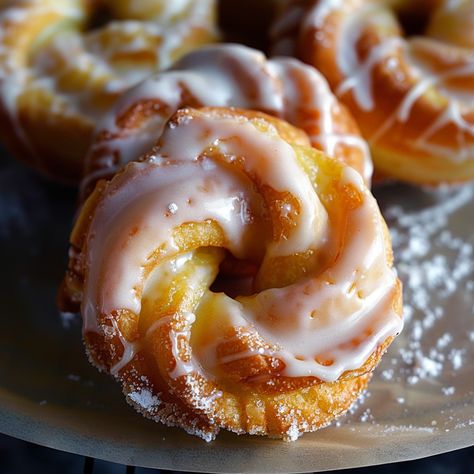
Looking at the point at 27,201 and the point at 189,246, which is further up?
the point at 189,246

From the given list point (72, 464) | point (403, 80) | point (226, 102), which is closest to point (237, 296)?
point (226, 102)

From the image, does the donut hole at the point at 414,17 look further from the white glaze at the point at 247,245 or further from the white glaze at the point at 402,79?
the white glaze at the point at 247,245

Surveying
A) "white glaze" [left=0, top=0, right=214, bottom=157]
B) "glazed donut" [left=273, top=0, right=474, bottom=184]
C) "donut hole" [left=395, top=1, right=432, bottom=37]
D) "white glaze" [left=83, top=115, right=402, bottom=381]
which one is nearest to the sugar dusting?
"glazed donut" [left=273, top=0, right=474, bottom=184]

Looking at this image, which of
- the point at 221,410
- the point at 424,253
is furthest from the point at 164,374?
the point at 424,253

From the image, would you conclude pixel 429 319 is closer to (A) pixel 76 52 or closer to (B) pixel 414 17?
(B) pixel 414 17

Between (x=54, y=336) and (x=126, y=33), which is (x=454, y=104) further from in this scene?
(x=54, y=336)

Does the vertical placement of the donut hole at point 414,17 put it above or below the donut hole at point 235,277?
above

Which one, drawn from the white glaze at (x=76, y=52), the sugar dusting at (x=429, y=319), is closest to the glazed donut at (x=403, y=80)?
the sugar dusting at (x=429, y=319)
